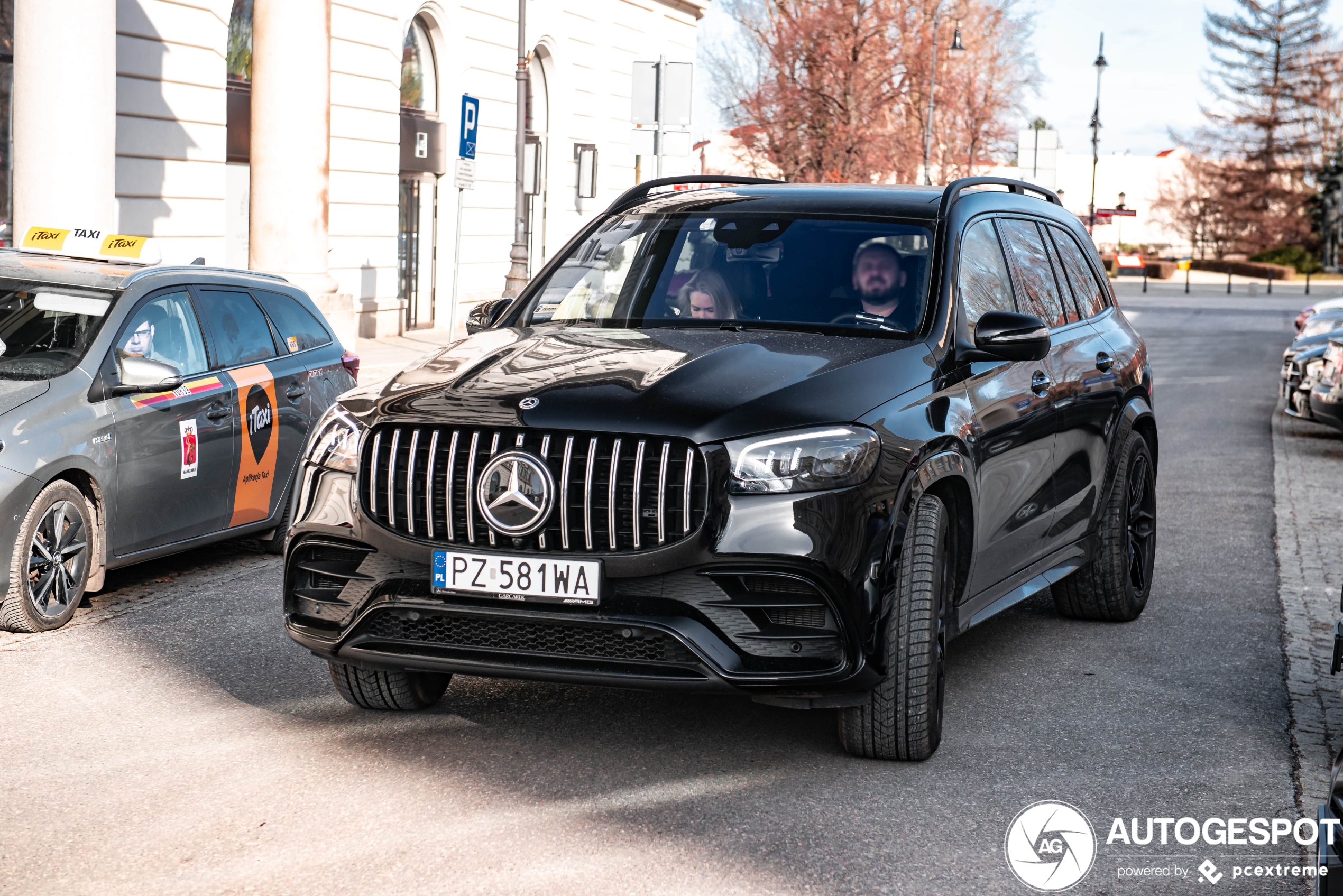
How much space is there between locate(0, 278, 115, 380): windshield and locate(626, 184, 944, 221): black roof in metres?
2.60

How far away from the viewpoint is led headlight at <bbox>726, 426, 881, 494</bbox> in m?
4.35

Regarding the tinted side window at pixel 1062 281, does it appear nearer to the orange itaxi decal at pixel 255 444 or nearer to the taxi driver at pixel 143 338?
the orange itaxi decal at pixel 255 444

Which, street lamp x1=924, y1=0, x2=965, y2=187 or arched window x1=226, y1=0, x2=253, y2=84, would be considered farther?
street lamp x1=924, y1=0, x2=965, y2=187

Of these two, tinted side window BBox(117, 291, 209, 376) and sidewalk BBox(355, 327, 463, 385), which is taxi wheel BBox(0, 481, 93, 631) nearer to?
tinted side window BBox(117, 291, 209, 376)

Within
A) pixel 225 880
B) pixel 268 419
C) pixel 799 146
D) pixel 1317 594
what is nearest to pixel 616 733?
pixel 225 880

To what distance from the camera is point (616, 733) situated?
5.14 metres

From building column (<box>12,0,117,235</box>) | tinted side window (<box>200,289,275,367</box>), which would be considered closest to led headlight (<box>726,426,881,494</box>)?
tinted side window (<box>200,289,275,367</box>)

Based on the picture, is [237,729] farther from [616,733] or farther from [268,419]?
[268,419]

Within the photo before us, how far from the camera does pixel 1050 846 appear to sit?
4.25 metres

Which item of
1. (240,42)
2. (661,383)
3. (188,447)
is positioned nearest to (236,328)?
(188,447)

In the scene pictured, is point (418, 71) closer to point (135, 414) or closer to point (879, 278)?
point (135, 414)

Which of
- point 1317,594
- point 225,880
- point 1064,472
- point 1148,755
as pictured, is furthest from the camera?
point 1317,594

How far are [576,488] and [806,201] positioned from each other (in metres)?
2.03

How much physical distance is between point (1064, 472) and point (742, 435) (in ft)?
7.64
